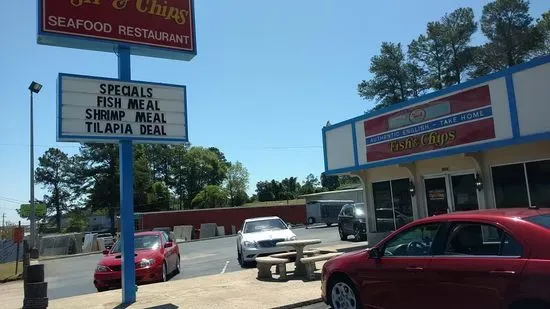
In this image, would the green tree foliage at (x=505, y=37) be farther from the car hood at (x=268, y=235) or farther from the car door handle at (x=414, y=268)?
the car door handle at (x=414, y=268)

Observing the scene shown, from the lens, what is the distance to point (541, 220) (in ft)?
18.0

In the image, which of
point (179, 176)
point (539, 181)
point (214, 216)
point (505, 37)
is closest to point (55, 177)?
point (179, 176)

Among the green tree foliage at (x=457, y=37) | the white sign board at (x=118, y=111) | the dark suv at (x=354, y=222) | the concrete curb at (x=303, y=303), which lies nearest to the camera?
the concrete curb at (x=303, y=303)

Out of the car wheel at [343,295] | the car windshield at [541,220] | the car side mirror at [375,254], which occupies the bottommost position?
the car wheel at [343,295]

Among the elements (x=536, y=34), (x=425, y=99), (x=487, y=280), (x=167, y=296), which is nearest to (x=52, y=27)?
(x=167, y=296)

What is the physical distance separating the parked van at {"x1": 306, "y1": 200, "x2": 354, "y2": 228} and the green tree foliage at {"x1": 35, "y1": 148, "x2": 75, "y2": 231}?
71.6 m

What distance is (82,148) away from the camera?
85.1 metres

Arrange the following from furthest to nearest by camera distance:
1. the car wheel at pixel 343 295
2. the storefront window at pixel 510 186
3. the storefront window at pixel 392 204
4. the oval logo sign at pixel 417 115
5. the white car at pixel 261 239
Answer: the storefront window at pixel 392 204, the white car at pixel 261 239, the oval logo sign at pixel 417 115, the storefront window at pixel 510 186, the car wheel at pixel 343 295

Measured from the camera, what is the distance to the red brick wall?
47.7 m

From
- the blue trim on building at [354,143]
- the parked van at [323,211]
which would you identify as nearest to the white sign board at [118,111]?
the blue trim on building at [354,143]

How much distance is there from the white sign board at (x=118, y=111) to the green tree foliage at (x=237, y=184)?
8457 centimetres

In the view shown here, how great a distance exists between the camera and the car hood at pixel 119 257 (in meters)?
13.5

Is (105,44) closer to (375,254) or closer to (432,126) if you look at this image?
(375,254)

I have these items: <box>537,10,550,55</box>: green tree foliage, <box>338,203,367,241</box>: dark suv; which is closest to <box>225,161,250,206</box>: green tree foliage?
<box>537,10,550,55</box>: green tree foliage
